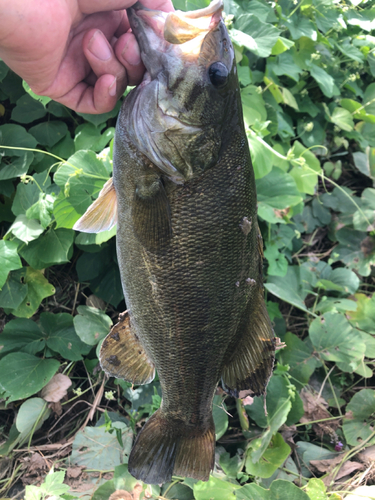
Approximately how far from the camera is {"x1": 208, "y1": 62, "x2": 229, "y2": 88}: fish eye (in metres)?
0.96

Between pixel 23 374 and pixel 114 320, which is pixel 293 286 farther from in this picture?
pixel 23 374

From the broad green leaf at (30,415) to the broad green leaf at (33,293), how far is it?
52cm

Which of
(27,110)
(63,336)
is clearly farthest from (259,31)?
(63,336)

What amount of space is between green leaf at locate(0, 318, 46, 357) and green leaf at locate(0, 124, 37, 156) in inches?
39.1

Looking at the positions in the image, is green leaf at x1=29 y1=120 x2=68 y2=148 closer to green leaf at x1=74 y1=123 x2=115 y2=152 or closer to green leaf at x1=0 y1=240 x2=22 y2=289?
green leaf at x1=74 y1=123 x2=115 y2=152

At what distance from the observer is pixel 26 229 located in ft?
5.55

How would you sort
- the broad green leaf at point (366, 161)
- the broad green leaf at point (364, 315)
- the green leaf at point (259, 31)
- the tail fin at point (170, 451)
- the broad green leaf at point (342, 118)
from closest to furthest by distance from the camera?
the tail fin at point (170, 451), the green leaf at point (259, 31), the broad green leaf at point (364, 315), the broad green leaf at point (342, 118), the broad green leaf at point (366, 161)

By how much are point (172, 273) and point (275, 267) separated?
1.30 meters

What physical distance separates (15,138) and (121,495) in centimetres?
199

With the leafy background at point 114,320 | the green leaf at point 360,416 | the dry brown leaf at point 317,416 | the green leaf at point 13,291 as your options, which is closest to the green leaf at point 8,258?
the leafy background at point 114,320

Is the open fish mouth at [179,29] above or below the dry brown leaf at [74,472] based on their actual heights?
above

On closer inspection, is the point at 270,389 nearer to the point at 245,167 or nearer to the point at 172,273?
the point at 172,273

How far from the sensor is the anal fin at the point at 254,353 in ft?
4.17

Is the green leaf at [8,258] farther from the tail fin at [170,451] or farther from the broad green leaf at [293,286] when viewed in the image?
the broad green leaf at [293,286]
